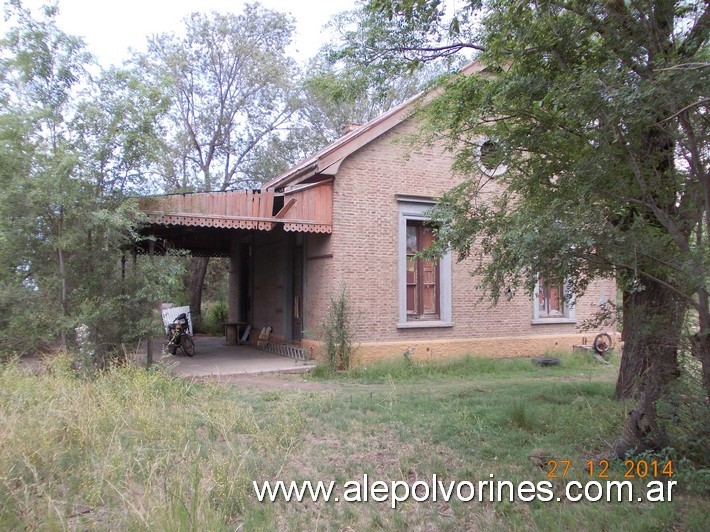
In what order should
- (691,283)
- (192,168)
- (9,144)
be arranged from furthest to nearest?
(192,168), (9,144), (691,283)

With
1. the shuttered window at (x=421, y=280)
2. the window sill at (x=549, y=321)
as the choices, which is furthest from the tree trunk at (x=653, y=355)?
the window sill at (x=549, y=321)

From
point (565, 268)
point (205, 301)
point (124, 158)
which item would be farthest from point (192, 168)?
point (565, 268)

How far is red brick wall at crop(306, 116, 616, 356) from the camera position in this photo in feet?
41.1

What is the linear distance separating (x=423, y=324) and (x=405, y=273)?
1.31 meters

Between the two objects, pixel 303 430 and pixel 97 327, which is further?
pixel 97 327

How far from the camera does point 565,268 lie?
4.94 metres

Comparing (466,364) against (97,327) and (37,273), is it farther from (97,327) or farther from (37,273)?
(37,273)

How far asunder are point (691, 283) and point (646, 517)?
1.88m

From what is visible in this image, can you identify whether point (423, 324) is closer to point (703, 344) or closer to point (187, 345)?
point (187, 345)

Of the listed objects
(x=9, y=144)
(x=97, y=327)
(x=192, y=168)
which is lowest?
(x=97, y=327)

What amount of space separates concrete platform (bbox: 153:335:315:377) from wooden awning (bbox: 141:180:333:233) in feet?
8.98

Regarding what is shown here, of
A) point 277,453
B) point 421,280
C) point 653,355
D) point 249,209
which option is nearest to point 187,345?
point 249,209

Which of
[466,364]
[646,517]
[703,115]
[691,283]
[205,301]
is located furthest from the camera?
[205,301]

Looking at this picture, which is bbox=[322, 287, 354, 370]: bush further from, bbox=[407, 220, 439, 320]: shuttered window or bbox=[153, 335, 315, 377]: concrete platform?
bbox=[407, 220, 439, 320]: shuttered window
